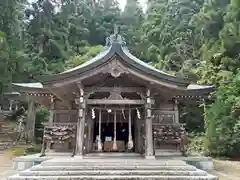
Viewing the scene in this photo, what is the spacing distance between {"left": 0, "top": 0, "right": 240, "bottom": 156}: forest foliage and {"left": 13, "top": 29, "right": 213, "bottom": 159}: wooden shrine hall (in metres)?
4.88

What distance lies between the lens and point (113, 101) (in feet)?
34.2

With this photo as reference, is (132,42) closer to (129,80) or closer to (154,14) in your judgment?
(154,14)

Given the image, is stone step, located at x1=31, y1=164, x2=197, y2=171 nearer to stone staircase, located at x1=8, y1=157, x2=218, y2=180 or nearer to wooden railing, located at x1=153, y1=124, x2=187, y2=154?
stone staircase, located at x1=8, y1=157, x2=218, y2=180

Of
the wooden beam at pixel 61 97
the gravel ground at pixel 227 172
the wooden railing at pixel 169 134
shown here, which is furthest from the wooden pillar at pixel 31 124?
the gravel ground at pixel 227 172

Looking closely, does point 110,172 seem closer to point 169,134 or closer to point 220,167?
point 169,134

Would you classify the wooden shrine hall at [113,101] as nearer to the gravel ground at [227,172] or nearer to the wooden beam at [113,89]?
the wooden beam at [113,89]

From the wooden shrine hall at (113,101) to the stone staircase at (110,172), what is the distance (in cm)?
187

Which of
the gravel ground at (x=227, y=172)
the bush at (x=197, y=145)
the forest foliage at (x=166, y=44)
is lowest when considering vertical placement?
the gravel ground at (x=227, y=172)

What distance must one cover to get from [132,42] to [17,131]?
24845 millimetres

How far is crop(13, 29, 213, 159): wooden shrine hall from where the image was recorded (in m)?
10.1

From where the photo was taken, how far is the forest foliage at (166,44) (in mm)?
16062

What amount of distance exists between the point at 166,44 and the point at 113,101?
71.6 ft

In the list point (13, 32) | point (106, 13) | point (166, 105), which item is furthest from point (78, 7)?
point (166, 105)

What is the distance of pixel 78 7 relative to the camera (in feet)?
140
